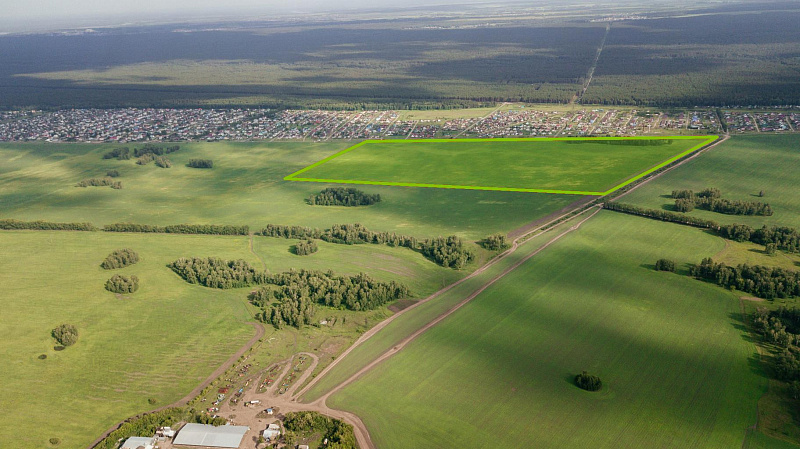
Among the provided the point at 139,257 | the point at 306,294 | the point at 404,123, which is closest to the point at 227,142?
the point at 404,123

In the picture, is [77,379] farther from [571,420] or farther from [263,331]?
[571,420]

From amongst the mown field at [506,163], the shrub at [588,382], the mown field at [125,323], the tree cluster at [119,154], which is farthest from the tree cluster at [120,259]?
the tree cluster at [119,154]

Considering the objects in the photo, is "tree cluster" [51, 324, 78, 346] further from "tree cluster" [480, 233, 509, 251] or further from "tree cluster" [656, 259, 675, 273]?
"tree cluster" [656, 259, 675, 273]

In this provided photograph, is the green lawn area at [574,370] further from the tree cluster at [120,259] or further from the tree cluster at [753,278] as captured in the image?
the tree cluster at [120,259]

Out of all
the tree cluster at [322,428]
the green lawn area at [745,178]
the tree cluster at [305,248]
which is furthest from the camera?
the green lawn area at [745,178]

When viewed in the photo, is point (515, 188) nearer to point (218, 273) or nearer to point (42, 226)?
point (218, 273)

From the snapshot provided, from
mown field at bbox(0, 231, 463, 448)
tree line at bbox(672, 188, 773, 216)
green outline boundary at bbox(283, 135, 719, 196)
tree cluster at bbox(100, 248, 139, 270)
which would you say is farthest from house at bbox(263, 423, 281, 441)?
tree line at bbox(672, 188, 773, 216)

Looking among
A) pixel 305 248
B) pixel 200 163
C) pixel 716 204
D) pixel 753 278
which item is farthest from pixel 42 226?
pixel 716 204
